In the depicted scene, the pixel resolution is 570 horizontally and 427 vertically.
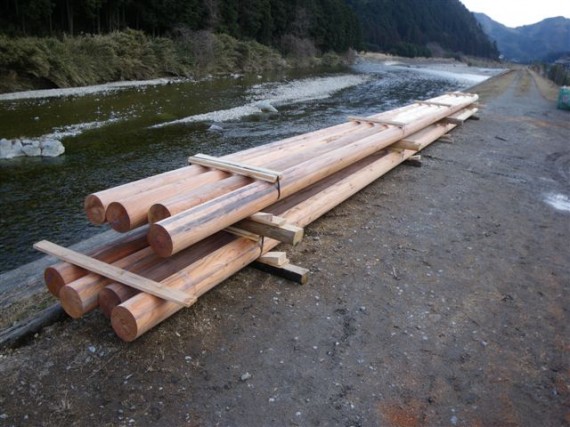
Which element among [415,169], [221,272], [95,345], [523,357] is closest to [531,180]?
[415,169]

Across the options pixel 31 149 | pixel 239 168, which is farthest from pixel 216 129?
pixel 239 168

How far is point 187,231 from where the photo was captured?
324cm

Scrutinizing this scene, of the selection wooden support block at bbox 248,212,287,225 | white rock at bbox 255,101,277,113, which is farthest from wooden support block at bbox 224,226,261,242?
white rock at bbox 255,101,277,113

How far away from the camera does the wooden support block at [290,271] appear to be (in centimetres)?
411

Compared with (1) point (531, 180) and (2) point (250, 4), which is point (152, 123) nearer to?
(1) point (531, 180)

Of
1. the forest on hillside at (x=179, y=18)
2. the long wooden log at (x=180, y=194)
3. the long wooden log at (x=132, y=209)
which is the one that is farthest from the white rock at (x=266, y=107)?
the forest on hillside at (x=179, y=18)

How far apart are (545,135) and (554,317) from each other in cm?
1038

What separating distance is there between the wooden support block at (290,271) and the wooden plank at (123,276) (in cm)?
119

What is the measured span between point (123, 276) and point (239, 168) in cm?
179

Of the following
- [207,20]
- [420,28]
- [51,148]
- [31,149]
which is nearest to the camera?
[31,149]

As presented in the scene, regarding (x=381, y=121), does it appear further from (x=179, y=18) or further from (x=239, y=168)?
(x=179, y=18)

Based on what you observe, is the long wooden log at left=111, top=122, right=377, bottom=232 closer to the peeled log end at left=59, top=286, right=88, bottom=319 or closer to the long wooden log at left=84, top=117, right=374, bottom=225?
the long wooden log at left=84, top=117, right=374, bottom=225

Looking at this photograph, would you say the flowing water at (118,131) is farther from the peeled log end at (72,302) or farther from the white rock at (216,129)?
the peeled log end at (72,302)

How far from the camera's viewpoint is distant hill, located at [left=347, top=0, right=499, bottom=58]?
102 meters
